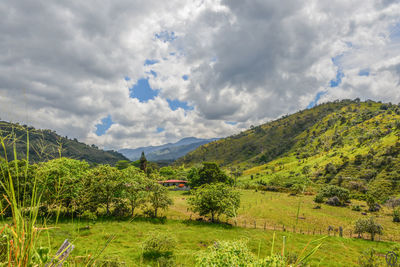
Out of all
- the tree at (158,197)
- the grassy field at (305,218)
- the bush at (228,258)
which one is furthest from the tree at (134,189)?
the bush at (228,258)

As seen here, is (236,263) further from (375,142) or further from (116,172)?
(375,142)

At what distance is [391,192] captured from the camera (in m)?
72.6

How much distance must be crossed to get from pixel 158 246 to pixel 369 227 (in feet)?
105

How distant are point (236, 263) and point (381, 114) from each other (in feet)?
729

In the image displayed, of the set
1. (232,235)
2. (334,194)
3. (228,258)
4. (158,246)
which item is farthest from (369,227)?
(334,194)

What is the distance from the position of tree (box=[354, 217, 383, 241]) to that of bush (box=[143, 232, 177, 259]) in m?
30.0

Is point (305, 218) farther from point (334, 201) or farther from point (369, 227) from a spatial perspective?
point (334, 201)

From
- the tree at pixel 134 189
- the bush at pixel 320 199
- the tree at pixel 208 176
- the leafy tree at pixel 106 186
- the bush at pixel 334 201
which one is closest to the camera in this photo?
the leafy tree at pixel 106 186

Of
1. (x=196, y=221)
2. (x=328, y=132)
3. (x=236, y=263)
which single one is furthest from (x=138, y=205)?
(x=328, y=132)

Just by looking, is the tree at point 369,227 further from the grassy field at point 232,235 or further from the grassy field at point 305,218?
the grassy field at point 305,218

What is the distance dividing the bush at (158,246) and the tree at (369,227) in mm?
30006

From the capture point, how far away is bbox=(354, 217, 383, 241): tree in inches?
1195

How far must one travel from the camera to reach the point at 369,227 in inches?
1203

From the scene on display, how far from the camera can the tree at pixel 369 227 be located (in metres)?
30.3
